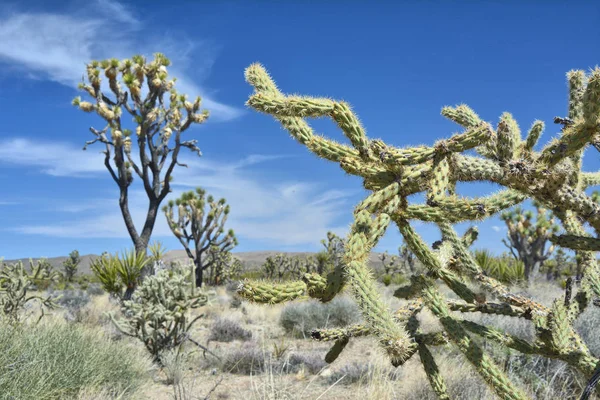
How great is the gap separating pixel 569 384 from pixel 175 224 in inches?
761

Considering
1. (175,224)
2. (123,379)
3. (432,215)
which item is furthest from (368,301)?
(175,224)

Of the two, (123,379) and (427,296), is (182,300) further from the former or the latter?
(427,296)

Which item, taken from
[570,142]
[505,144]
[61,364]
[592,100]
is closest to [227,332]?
[61,364]

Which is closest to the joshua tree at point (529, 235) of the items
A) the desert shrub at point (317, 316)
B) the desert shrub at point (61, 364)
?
the desert shrub at point (317, 316)

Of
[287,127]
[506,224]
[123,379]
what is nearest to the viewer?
[287,127]

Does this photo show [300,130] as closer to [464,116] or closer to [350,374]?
[464,116]

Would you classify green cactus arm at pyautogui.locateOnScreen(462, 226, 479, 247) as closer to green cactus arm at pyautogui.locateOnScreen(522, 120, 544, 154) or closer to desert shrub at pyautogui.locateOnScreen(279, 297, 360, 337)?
green cactus arm at pyautogui.locateOnScreen(522, 120, 544, 154)

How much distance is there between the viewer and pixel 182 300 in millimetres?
9055

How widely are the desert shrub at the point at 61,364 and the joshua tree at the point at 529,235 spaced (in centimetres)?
1763

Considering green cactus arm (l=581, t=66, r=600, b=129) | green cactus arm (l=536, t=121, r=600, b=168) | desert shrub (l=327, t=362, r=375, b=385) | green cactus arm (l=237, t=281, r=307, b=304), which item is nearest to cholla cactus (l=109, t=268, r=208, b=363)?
desert shrub (l=327, t=362, r=375, b=385)

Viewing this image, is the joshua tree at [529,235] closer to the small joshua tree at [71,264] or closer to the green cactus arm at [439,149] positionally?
the green cactus arm at [439,149]

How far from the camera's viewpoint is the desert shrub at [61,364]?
16.3 feet

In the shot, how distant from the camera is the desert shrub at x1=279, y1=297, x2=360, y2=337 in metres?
12.2

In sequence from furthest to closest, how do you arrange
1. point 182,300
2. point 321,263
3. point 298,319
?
point 321,263 → point 298,319 → point 182,300
